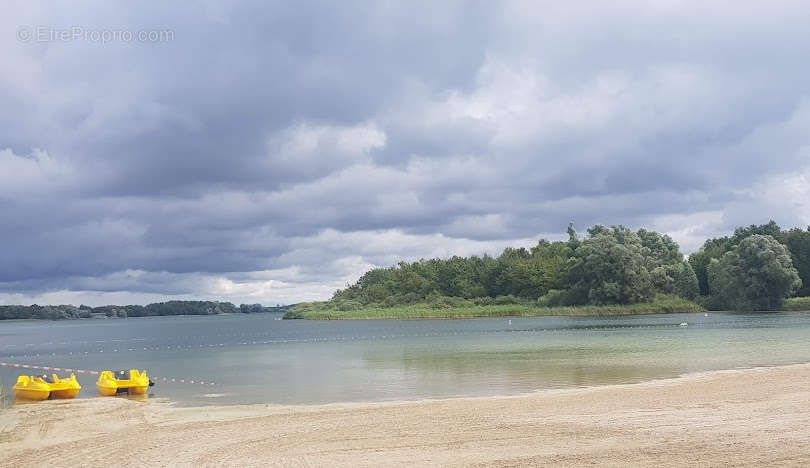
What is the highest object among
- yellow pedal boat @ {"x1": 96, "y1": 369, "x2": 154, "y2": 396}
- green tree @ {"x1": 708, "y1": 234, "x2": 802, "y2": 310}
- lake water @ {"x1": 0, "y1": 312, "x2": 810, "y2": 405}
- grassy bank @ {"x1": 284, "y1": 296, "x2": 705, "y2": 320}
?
green tree @ {"x1": 708, "y1": 234, "x2": 802, "y2": 310}

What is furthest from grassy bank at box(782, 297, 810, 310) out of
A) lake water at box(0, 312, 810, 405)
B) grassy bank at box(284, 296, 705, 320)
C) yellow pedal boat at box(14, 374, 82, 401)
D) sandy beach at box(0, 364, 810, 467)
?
yellow pedal boat at box(14, 374, 82, 401)

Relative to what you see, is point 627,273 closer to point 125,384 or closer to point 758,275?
point 758,275

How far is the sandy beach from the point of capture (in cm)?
1412

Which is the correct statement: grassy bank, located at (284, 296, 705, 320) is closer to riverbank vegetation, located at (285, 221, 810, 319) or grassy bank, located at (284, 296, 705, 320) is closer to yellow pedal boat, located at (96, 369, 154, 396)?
riverbank vegetation, located at (285, 221, 810, 319)

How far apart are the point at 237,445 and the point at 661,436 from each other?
9.71 metres

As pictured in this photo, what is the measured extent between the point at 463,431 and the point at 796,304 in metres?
110

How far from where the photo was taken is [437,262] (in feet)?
593

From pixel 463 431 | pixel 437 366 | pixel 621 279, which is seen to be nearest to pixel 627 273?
pixel 621 279

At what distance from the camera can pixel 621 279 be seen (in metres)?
119

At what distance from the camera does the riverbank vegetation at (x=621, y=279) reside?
109 m

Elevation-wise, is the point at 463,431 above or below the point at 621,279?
below

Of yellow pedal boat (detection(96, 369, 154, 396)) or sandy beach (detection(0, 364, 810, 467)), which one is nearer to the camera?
sandy beach (detection(0, 364, 810, 467))

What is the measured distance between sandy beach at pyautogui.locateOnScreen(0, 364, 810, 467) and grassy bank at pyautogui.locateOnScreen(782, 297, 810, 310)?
313 feet

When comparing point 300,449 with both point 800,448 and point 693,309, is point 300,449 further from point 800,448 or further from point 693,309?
point 693,309
